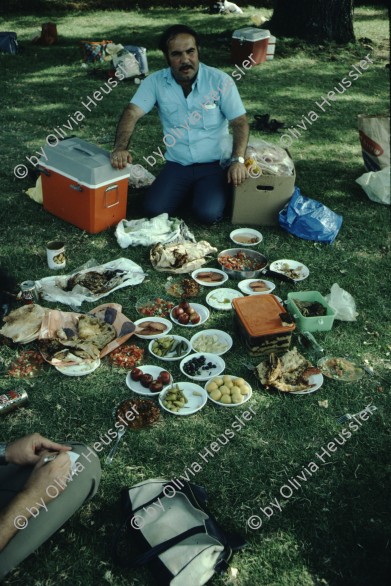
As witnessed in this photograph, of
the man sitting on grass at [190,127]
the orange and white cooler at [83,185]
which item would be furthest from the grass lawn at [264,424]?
the man sitting on grass at [190,127]

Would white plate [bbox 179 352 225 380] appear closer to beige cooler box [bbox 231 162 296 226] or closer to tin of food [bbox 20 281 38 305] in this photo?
tin of food [bbox 20 281 38 305]

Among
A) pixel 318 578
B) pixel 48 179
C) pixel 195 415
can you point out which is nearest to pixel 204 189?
pixel 48 179

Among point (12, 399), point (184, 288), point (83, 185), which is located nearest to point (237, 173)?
point (184, 288)

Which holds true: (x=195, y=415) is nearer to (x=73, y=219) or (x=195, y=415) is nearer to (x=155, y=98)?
(x=73, y=219)

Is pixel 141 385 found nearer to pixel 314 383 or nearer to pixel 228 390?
pixel 228 390

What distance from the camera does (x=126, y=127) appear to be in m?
5.16

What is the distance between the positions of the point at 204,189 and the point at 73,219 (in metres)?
1.36

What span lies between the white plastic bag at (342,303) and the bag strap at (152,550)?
2190 millimetres

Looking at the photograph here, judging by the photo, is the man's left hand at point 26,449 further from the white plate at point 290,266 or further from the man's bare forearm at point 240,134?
the man's bare forearm at point 240,134

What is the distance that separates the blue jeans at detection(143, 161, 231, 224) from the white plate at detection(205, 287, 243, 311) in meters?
1.15

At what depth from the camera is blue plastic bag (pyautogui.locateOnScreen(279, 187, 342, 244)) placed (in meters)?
5.09

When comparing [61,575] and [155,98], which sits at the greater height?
[155,98]

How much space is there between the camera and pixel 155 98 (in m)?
5.27

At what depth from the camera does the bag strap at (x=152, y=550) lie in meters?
2.45
